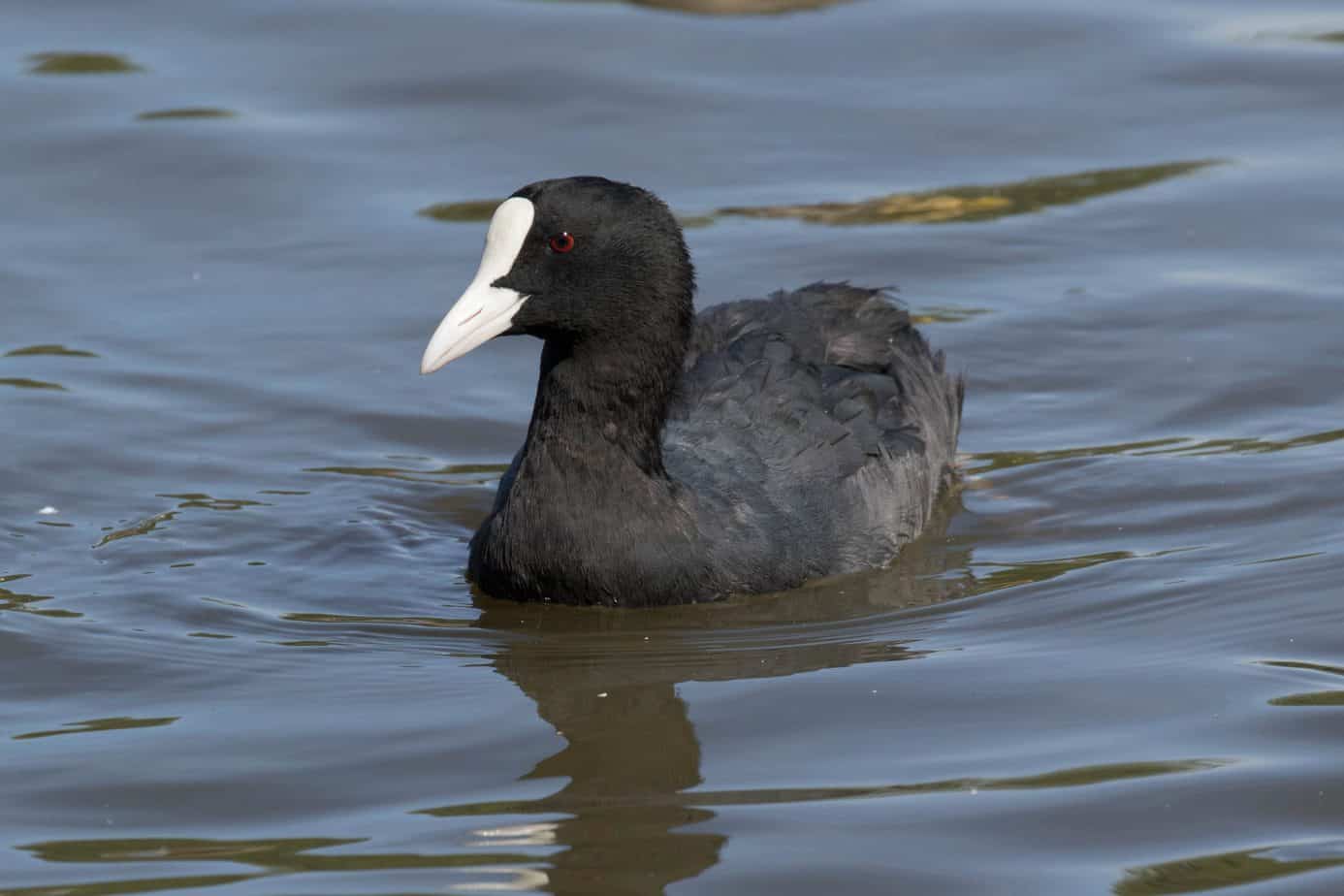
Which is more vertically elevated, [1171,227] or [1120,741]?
[1171,227]

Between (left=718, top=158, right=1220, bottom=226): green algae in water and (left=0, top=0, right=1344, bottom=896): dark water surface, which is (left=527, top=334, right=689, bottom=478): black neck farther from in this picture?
(left=718, top=158, right=1220, bottom=226): green algae in water

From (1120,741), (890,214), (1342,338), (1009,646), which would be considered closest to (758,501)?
(1009,646)

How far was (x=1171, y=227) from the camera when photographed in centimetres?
947

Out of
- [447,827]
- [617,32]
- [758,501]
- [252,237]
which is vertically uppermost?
[617,32]

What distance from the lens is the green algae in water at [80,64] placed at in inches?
428

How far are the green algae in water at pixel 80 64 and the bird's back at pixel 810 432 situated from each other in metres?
4.62

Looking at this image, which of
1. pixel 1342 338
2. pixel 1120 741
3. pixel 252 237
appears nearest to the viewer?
pixel 1120 741

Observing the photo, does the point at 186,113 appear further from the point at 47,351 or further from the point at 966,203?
the point at 966,203

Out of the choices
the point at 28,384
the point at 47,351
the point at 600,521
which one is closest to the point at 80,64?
the point at 47,351

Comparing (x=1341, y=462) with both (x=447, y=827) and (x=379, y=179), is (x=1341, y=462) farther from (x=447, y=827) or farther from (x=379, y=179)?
(x=379, y=179)

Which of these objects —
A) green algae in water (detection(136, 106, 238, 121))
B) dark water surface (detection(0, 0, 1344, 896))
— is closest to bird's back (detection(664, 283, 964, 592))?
dark water surface (detection(0, 0, 1344, 896))

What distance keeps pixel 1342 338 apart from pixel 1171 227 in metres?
1.34

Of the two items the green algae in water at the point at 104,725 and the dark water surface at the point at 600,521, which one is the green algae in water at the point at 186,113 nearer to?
the dark water surface at the point at 600,521

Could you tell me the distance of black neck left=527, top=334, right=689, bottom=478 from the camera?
20.4 ft
